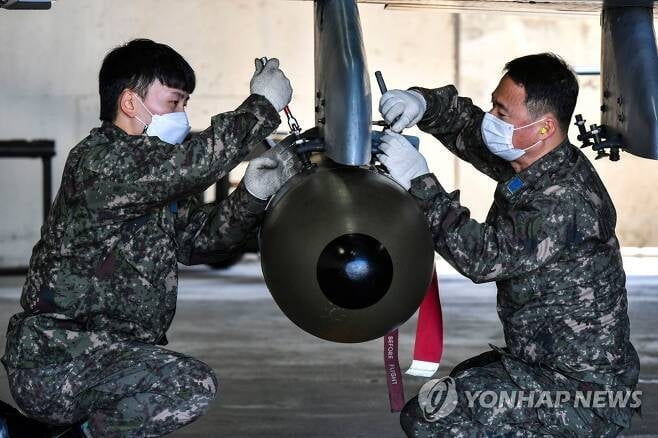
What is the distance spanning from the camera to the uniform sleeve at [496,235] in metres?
3.05

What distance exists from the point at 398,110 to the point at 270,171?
43 centimetres

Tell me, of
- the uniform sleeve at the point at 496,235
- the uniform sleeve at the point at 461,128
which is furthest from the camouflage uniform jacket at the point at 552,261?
the uniform sleeve at the point at 461,128

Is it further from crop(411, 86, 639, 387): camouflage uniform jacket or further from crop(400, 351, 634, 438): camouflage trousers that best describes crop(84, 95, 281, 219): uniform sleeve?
crop(400, 351, 634, 438): camouflage trousers

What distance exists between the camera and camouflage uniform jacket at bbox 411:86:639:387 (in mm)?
3061

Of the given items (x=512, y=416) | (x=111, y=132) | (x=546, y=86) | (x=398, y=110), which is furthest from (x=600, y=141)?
(x=111, y=132)

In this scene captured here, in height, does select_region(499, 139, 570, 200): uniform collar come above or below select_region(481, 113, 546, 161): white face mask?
below

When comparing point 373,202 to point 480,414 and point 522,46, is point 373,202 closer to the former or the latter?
point 480,414

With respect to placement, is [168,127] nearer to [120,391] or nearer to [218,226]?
[218,226]

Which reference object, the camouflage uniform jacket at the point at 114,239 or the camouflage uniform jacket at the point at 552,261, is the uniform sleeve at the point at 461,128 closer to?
the camouflage uniform jacket at the point at 552,261

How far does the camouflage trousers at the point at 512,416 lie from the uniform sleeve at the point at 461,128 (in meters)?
0.83

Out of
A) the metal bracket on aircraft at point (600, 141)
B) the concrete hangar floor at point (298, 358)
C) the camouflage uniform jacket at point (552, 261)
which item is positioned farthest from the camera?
the concrete hangar floor at point (298, 358)

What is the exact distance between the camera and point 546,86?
129 inches

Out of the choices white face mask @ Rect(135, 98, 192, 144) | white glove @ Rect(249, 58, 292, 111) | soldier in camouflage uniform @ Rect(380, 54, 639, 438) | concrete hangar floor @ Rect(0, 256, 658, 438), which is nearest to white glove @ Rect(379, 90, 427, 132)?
soldier in camouflage uniform @ Rect(380, 54, 639, 438)

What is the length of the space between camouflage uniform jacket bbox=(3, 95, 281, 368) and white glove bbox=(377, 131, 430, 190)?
344 mm
